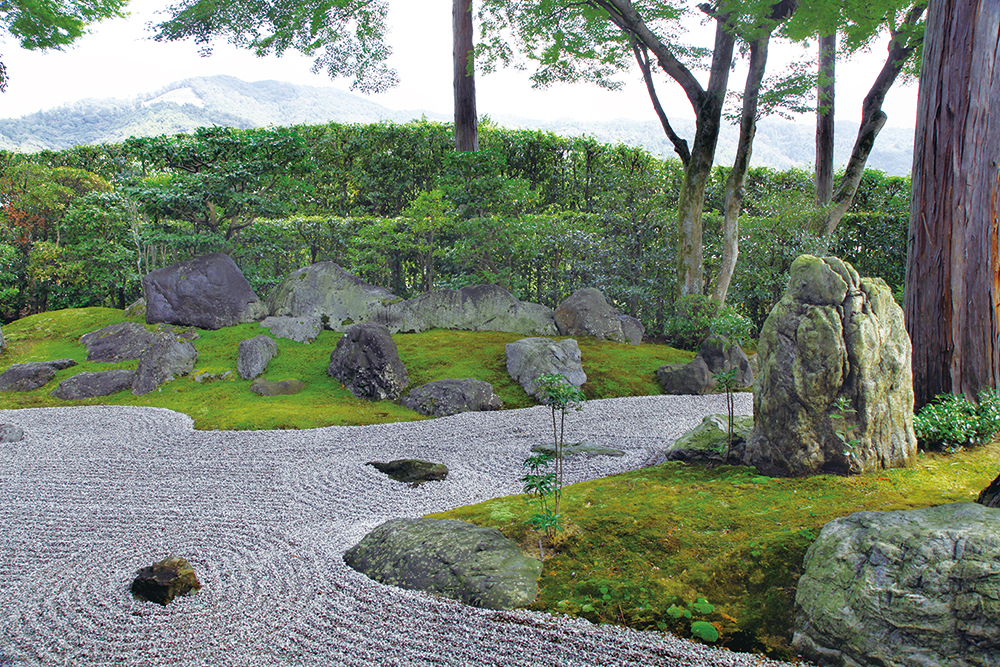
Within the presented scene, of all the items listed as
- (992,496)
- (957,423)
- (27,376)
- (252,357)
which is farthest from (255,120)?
(992,496)

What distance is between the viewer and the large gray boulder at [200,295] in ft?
36.9

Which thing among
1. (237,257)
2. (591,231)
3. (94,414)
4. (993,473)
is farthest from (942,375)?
(237,257)

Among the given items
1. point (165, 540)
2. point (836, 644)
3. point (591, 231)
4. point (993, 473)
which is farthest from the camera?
point (591, 231)

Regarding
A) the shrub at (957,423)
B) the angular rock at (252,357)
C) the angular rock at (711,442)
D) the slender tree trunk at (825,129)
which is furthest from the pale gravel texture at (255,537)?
the slender tree trunk at (825,129)

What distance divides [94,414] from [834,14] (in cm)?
1334

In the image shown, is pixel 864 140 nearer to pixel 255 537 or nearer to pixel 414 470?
pixel 414 470

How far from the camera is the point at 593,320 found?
40.3 ft

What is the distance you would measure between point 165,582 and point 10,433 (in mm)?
5701

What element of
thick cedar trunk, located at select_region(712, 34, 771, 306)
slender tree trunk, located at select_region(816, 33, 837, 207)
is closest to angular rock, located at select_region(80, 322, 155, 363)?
thick cedar trunk, located at select_region(712, 34, 771, 306)

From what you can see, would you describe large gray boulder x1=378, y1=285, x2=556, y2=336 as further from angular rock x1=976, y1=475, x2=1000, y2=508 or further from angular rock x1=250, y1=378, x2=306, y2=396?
angular rock x1=976, y1=475, x2=1000, y2=508

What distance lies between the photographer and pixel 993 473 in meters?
4.61

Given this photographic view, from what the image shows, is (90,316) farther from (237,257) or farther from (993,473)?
(993,473)

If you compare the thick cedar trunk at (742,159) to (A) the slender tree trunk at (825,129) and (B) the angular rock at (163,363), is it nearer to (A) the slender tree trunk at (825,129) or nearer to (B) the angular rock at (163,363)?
(A) the slender tree trunk at (825,129)

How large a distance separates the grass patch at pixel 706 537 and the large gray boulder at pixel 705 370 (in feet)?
16.9
